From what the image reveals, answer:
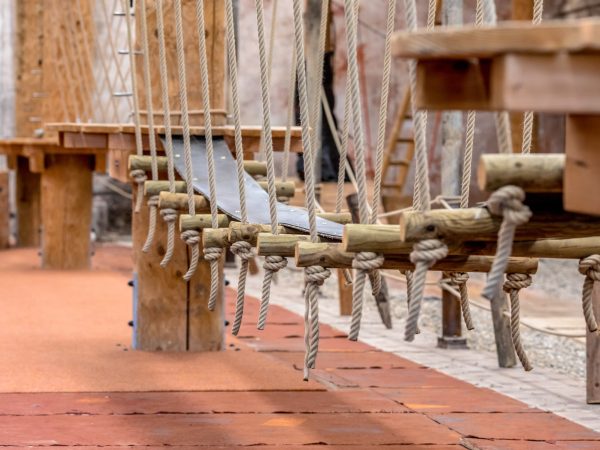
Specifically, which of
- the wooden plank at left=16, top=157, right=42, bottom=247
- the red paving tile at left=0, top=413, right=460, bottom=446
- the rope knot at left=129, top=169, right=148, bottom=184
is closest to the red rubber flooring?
the red paving tile at left=0, top=413, right=460, bottom=446

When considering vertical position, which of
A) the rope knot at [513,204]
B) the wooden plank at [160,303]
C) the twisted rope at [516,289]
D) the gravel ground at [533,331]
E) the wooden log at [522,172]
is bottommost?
the gravel ground at [533,331]

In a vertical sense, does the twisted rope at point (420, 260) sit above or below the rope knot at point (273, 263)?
above

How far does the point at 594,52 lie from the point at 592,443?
215 centimetres

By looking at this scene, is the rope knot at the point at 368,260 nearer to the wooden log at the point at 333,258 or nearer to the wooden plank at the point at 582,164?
the wooden log at the point at 333,258

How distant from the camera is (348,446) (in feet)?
12.0

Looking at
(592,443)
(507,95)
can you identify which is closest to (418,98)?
(507,95)

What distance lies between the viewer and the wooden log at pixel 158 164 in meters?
5.14

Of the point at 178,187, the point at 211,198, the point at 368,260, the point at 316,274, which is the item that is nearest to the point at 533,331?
the point at 178,187

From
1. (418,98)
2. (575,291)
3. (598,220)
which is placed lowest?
Answer: (575,291)

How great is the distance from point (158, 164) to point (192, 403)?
1212 millimetres

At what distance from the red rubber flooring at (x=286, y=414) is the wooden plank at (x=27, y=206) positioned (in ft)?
20.2

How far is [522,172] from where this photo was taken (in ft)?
7.63

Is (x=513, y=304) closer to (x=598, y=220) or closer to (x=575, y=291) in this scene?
(x=598, y=220)

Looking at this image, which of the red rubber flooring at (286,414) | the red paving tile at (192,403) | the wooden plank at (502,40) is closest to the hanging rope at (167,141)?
the red rubber flooring at (286,414)
